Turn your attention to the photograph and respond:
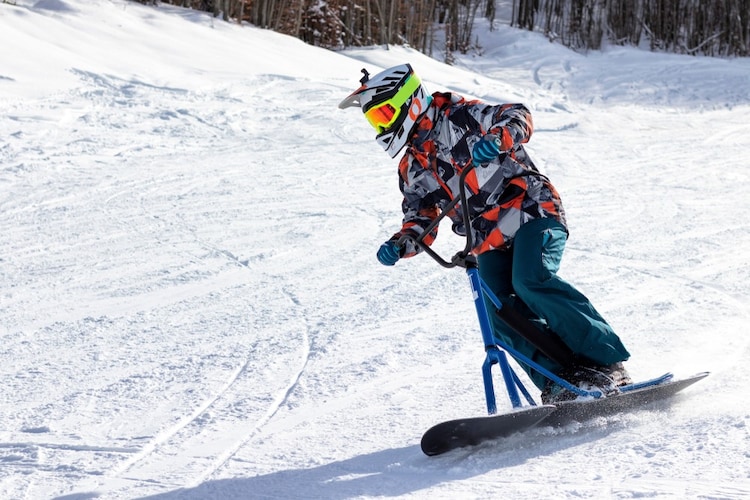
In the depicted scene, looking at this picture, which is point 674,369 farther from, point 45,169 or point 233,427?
point 45,169

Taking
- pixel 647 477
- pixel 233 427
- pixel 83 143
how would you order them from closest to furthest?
pixel 647 477
pixel 233 427
pixel 83 143

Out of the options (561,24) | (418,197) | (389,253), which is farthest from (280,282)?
(561,24)

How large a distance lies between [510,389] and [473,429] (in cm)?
27

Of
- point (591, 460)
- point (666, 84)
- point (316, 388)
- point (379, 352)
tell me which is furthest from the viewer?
point (666, 84)

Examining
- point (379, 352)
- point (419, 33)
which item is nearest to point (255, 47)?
Result: point (419, 33)

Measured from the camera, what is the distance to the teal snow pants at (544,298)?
3.83m

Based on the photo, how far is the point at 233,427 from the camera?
4004 mm

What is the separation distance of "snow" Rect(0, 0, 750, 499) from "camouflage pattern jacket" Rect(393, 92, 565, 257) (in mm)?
844

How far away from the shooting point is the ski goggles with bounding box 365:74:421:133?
12.6 feet

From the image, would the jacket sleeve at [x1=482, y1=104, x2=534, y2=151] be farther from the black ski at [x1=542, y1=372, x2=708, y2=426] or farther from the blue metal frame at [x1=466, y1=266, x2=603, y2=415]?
the black ski at [x1=542, y1=372, x2=708, y2=426]

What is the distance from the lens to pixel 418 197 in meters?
4.07

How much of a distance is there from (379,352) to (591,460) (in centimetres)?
171

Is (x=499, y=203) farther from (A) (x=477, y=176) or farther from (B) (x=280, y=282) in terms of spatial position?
(B) (x=280, y=282)

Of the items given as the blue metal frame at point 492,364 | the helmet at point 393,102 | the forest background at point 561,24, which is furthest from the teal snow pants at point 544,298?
the forest background at point 561,24
